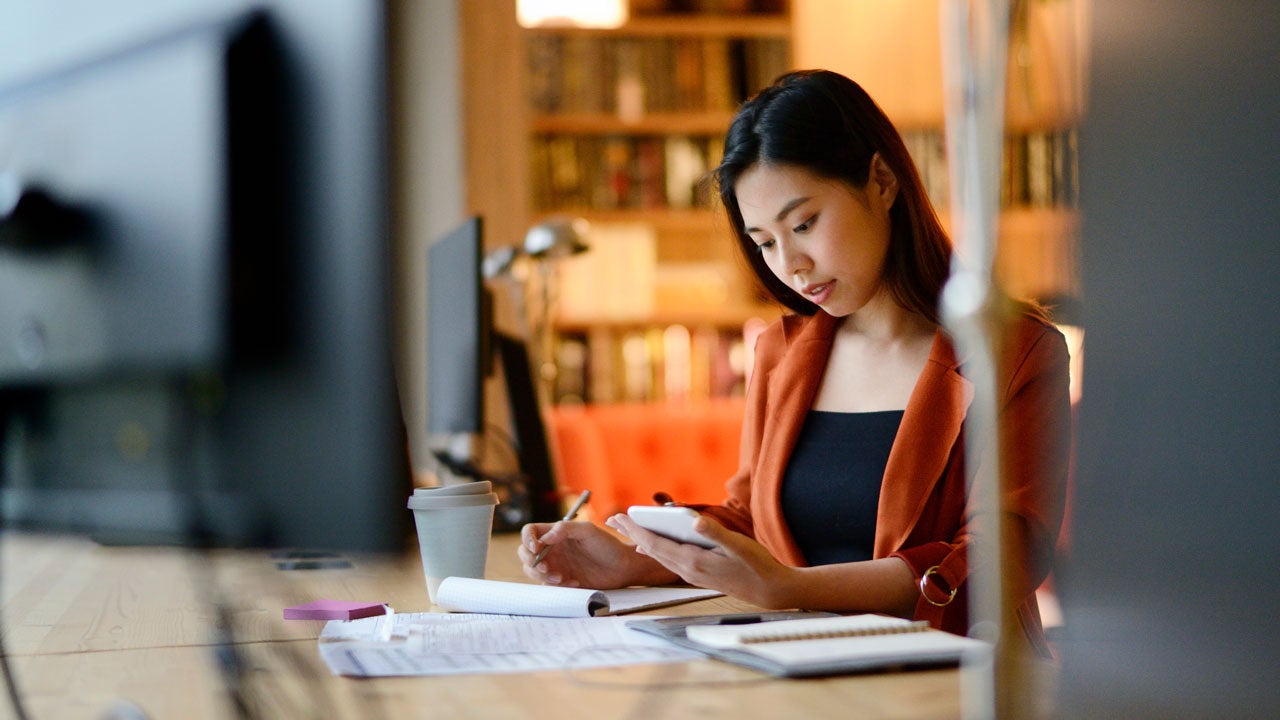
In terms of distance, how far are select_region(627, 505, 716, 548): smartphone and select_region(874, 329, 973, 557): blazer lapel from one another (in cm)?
47

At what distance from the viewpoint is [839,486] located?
1.63m

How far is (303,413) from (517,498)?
1.80 meters

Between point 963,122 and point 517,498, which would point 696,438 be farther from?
point 963,122

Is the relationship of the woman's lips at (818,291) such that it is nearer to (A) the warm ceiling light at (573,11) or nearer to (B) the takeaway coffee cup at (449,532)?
(B) the takeaway coffee cup at (449,532)

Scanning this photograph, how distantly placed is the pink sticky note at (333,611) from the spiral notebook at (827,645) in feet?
1.10

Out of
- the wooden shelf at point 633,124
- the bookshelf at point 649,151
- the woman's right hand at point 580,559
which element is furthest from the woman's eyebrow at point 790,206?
the wooden shelf at point 633,124

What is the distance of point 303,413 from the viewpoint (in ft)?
1.83

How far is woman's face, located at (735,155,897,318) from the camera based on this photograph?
1.58 meters

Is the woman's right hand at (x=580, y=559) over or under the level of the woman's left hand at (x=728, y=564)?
under

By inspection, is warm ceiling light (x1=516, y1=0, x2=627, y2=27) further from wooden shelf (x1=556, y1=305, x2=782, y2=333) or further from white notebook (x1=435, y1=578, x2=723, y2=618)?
white notebook (x1=435, y1=578, x2=723, y2=618)

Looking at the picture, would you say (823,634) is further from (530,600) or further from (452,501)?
(452,501)

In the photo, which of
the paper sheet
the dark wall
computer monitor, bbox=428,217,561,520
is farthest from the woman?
the dark wall

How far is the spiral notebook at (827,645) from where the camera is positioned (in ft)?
2.81

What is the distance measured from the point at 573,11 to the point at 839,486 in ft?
7.11
